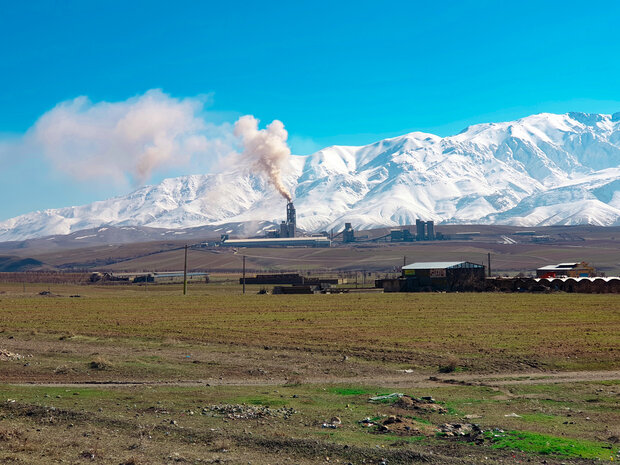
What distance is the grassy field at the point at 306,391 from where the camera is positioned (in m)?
14.8

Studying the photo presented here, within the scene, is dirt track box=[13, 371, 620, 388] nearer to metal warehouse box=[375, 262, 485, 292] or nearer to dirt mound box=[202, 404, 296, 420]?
dirt mound box=[202, 404, 296, 420]

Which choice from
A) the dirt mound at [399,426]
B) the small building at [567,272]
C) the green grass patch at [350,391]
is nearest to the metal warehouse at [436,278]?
the small building at [567,272]

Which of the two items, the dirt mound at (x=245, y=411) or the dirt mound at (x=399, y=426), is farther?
the dirt mound at (x=245, y=411)

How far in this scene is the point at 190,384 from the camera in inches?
931

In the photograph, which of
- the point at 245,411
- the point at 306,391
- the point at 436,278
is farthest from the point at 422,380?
the point at 436,278

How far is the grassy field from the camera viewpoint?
48.7 feet

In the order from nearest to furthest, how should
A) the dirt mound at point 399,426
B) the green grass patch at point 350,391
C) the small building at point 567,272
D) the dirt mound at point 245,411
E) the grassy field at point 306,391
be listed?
1. the grassy field at point 306,391
2. the dirt mound at point 399,426
3. the dirt mound at point 245,411
4. the green grass patch at point 350,391
5. the small building at point 567,272

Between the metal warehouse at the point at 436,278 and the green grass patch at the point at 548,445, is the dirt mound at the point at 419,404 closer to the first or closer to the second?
the green grass patch at the point at 548,445

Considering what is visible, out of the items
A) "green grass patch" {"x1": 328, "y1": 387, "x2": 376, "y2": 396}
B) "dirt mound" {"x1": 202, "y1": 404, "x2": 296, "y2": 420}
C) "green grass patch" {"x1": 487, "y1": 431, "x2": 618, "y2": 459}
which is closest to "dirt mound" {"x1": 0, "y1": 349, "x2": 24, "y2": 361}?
"dirt mound" {"x1": 202, "y1": 404, "x2": 296, "y2": 420}

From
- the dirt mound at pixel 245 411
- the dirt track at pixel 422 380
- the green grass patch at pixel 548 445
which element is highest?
the dirt mound at pixel 245 411

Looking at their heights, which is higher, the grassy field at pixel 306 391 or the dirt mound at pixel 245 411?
the dirt mound at pixel 245 411

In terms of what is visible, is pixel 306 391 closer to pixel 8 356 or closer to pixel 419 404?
pixel 419 404

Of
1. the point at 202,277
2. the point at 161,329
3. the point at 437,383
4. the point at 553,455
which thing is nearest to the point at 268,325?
the point at 161,329

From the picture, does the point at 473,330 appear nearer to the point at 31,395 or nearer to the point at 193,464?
the point at 31,395
